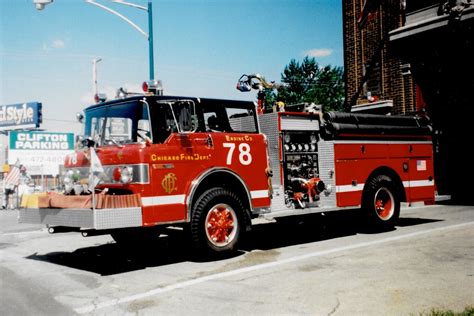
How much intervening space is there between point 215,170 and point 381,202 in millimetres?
4164

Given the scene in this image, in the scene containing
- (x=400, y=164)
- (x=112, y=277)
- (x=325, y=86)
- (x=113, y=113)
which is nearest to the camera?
(x=112, y=277)

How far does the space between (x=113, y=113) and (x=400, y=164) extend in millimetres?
5884

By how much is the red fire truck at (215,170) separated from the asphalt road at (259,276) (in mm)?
566

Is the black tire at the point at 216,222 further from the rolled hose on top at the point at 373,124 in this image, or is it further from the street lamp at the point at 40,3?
the street lamp at the point at 40,3

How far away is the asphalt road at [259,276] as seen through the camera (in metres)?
4.86

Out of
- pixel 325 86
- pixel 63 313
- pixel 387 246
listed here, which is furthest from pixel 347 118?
pixel 325 86

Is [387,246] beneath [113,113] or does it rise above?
beneath

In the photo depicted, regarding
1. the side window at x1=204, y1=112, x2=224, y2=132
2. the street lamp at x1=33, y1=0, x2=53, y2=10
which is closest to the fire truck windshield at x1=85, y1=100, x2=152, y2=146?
the side window at x1=204, y1=112, x2=224, y2=132

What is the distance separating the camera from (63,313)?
15.8ft

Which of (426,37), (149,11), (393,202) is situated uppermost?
(149,11)

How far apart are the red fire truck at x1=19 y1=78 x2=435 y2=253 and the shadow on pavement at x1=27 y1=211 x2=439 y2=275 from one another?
0.40 metres

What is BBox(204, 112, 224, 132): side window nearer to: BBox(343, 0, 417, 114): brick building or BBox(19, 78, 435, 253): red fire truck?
BBox(19, 78, 435, 253): red fire truck

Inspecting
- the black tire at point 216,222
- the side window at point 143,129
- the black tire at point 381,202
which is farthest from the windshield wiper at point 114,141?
the black tire at point 381,202

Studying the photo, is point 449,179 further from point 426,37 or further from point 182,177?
point 182,177
